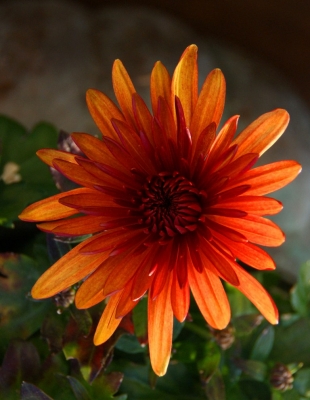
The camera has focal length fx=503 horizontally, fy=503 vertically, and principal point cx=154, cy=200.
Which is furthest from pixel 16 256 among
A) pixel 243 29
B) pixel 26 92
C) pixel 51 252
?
pixel 243 29

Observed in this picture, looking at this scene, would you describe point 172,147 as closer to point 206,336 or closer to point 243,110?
point 206,336

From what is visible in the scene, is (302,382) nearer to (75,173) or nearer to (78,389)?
(78,389)

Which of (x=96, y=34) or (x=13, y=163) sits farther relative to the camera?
(x=96, y=34)

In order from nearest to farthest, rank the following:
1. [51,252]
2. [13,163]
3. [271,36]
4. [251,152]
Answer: [251,152], [51,252], [13,163], [271,36]

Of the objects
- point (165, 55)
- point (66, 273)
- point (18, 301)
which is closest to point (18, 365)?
point (18, 301)

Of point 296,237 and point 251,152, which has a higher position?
point 251,152

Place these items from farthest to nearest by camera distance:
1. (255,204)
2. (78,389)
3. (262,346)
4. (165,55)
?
(165,55) < (262,346) < (78,389) < (255,204)
